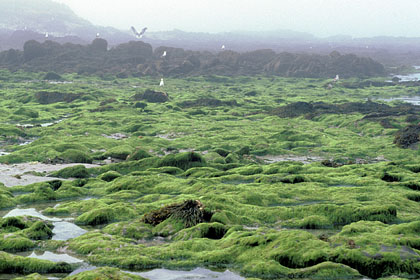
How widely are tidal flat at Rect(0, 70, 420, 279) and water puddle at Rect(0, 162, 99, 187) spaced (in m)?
0.25

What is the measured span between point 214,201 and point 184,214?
115 inches

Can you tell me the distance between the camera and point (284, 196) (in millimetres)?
24875

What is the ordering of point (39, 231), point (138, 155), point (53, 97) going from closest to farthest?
point (39, 231) → point (138, 155) → point (53, 97)

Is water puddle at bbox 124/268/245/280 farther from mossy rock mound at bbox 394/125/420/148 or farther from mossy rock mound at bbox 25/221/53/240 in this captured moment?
mossy rock mound at bbox 394/125/420/148

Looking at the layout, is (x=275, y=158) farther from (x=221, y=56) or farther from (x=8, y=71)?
(x=221, y=56)

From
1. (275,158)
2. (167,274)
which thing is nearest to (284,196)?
(167,274)

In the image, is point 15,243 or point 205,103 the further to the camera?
point 205,103

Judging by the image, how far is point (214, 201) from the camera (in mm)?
22250

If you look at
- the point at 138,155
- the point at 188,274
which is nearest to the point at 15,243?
the point at 188,274

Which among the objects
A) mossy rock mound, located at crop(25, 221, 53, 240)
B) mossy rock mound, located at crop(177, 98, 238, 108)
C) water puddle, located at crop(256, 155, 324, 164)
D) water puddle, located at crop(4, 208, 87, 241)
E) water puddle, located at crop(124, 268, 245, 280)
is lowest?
mossy rock mound, located at crop(177, 98, 238, 108)

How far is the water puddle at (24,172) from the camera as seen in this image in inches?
1163

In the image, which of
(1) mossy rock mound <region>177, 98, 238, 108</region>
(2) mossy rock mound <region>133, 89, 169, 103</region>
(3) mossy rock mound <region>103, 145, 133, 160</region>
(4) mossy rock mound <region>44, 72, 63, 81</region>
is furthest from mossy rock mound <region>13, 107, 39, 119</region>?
(4) mossy rock mound <region>44, 72, 63, 81</region>

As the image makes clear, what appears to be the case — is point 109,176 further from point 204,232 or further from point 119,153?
point 204,232

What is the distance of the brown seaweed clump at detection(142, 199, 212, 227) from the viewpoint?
1953 centimetres
